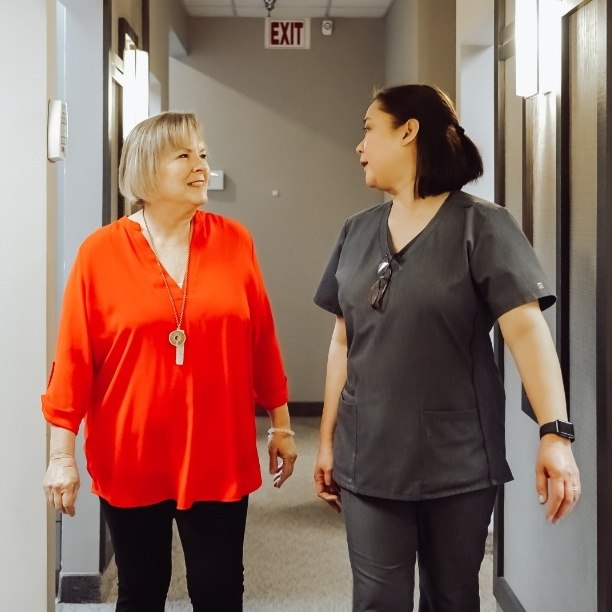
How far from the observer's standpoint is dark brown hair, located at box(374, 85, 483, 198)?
145 cm

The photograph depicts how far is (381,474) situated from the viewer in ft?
4.63

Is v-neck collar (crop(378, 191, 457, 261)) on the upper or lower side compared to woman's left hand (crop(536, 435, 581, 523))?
upper

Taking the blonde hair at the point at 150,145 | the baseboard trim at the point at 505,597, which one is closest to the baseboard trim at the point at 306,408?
the baseboard trim at the point at 505,597

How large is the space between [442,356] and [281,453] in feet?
1.56

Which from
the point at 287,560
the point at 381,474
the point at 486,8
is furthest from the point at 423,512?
the point at 486,8

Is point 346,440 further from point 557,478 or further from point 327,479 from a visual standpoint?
point 557,478

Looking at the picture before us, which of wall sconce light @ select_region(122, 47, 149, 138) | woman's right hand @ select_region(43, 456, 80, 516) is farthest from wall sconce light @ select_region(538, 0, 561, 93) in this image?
wall sconce light @ select_region(122, 47, 149, 138)

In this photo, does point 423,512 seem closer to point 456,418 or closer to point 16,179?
point 456,418

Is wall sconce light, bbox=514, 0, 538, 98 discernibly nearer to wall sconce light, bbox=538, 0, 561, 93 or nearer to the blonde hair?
wall sconce light, bbox=538, 0, 561, 93

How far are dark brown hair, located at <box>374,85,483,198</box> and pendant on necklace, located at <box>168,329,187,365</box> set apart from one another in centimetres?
48

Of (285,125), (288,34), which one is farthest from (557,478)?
(288,34)

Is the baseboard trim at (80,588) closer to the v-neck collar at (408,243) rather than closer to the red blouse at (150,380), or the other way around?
the red blouse at (150,380)

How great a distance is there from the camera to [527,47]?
1.95 metres

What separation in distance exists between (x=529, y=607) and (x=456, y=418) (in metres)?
1.06
